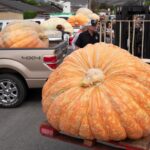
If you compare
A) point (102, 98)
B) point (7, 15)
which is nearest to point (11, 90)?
point (102, 98)

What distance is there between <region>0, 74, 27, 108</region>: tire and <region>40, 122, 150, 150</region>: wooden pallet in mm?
3649

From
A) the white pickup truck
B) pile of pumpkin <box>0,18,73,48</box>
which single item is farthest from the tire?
pile of pumpkin <box>0,18,73,48</box>

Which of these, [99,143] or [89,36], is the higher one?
[89,36]

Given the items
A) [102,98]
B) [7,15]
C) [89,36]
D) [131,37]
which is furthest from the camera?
[7,15]

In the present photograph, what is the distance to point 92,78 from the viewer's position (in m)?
4.28

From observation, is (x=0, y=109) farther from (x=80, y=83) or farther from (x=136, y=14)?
(x=80, y=83)

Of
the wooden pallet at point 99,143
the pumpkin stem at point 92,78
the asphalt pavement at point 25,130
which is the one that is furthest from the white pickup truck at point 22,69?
the pumpkin stem at point 92,78

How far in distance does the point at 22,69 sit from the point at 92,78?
4142mm

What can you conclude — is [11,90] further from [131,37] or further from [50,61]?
[131,37]

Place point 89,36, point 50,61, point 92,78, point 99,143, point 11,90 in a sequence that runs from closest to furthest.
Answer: point 92,78, point 99,143, point 50,61, point 11,90, point 89,36

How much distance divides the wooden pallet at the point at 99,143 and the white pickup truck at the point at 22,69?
336cm

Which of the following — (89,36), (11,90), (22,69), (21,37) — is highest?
(21,37)

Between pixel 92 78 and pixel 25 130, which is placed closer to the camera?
pixel 92 78

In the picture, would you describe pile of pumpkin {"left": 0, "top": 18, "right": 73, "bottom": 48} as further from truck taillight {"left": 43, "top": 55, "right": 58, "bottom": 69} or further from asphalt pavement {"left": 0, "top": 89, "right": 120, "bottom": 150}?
asphalt pavement {"left": 0, "top": 89, "right": 120, "bottom": 150}
